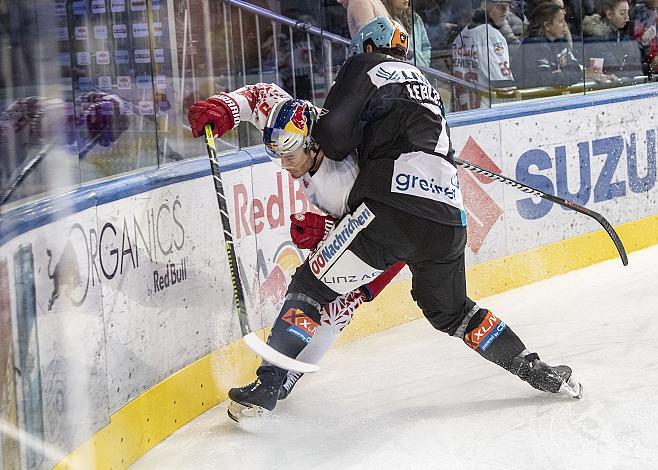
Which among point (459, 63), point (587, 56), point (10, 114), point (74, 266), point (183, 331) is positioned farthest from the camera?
point (587, 56)

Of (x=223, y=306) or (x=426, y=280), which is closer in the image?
(x=426, y=280)

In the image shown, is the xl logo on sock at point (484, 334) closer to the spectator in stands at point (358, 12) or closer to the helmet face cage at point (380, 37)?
the helmet face cage at point (380, 37)

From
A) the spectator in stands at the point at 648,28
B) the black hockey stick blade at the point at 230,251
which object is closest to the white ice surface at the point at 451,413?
the black hockey stick blade at the point at 230,251

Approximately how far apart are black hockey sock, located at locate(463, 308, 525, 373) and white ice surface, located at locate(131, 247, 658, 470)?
0.55 feet

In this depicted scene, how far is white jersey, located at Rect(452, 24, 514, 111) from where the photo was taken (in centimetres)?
523

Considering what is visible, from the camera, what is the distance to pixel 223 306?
147 inches

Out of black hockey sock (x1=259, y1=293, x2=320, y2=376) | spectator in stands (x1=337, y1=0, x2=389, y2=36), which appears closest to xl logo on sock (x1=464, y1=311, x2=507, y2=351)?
black hockey sock (x1=259, y1=293, x2=320, y2=376)

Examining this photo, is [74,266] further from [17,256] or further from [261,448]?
[261,448]

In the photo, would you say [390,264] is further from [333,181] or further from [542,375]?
[542,375]

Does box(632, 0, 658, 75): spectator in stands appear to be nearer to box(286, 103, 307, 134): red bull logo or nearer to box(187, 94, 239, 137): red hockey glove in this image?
box(286, 103, 307, 134): red bull logo

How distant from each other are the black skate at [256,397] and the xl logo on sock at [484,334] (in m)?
0.60

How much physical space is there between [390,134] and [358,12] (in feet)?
5.05

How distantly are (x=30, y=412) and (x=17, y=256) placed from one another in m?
0.33

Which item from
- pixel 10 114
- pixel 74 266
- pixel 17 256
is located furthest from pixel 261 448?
pixel 10 114
